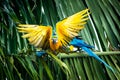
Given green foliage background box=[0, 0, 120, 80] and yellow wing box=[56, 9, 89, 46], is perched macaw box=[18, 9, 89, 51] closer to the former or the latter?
yellow wing box=[56, 9, 89, 46]

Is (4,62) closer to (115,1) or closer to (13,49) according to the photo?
(13,49)

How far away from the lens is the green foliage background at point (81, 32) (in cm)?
117

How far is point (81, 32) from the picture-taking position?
129cm

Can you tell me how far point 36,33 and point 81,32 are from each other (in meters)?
0.45

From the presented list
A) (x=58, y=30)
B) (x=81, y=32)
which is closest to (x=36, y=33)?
(x=58, y=30)

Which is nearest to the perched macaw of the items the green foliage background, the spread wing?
the spread wing

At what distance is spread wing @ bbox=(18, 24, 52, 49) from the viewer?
0.87m

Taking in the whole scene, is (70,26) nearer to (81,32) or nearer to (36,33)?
(36,33)

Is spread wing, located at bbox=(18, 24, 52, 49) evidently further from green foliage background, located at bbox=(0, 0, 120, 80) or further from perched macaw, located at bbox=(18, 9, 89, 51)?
green foliage background, located at bbox=(0, 0, 120, 80)

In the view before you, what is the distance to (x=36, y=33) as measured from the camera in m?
0.88

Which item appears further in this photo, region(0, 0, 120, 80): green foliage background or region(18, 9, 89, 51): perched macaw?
region(0, 0, 120, 80): green foliage background

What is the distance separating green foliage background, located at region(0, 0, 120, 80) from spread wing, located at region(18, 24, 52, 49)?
0.17 meters

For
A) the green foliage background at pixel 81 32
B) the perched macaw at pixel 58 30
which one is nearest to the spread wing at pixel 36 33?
the perched macaw at pixel 58 30

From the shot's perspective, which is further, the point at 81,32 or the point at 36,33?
the point at 81,32
